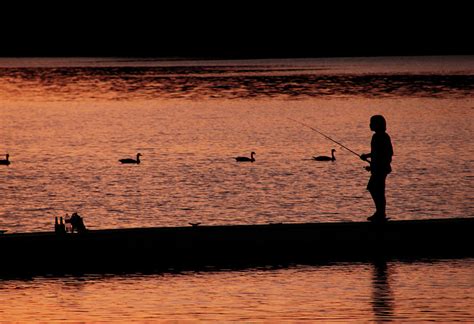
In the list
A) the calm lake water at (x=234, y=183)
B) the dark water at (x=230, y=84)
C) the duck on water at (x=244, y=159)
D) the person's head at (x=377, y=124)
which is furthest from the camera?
the dark water at (x=230, y=84)

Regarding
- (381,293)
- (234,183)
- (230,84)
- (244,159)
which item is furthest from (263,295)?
(230,84)

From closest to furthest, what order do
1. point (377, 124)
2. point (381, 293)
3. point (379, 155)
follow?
point (381, 293), point (377, 124), point (379, 155)

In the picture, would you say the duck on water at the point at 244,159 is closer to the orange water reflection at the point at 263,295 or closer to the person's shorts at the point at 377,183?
the person's shorts at the point at 377,183

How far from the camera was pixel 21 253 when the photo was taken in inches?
840

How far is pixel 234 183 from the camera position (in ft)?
138

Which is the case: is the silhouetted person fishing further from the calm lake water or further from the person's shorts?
the calm lake water

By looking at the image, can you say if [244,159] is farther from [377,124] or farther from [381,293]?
[381,293]

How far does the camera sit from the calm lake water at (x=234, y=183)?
1911 centimetres

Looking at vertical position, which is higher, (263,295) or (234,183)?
(263,295)

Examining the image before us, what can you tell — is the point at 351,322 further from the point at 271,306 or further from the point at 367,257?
the point at 367,257

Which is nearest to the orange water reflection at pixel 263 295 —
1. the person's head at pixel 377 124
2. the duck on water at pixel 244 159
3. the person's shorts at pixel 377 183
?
the person's shorts at pixel 377 183

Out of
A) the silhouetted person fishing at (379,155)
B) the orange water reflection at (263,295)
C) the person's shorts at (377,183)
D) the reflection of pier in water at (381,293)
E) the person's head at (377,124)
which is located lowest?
the reflection of pier in water at (381,293)

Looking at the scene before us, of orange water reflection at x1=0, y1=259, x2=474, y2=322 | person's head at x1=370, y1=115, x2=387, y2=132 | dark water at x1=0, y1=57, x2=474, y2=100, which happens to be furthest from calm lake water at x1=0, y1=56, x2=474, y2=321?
person's head at x1=370, y1=115, x2=387, y2=132

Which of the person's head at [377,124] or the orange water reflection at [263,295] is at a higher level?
the person's head at [377,124]
